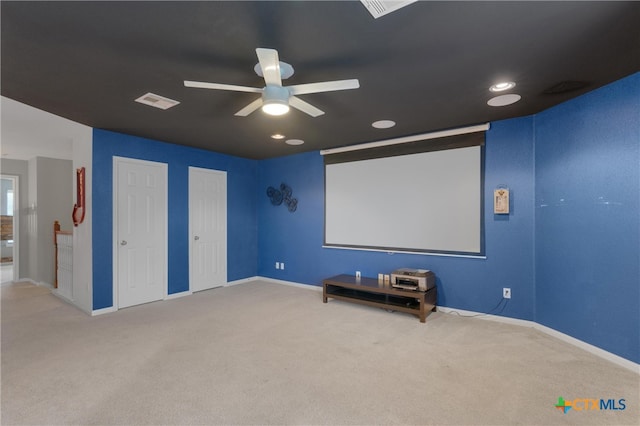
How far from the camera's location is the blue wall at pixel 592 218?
248 cm

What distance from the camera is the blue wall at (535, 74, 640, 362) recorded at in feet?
8.13

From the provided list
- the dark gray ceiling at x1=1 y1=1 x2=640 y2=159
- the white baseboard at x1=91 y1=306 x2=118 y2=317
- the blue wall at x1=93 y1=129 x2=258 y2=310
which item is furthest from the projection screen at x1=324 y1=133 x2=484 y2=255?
the white baseboard at x1=91 y1=306 x2=118 y2=317

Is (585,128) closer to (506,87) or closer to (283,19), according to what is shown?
(506,87)

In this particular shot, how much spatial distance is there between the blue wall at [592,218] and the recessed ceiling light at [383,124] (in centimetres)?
154

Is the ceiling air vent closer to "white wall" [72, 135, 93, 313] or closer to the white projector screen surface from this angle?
the white projector screen surface

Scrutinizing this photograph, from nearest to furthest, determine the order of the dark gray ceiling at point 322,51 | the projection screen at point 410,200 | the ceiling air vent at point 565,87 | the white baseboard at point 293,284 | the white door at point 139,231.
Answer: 1. the dark gray ceiling at point 322,51
2. the ceiling air vent at point 565,87
3. the projection screen at point 410,200
4. the white door at point 139,231
5. the white baseboard at point 293,284

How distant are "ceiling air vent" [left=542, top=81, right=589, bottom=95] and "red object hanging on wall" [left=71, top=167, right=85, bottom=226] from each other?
5.29m

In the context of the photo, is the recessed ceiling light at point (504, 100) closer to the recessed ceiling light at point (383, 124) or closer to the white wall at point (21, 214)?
the recessed ceiling light at point (383, 124)

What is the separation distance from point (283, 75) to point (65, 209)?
581 centimetres

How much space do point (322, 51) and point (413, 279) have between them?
2.73m

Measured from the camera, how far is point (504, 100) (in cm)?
290

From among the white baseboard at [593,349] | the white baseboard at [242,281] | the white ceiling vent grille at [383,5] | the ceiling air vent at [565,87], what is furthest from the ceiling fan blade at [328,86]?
A: the white baseboard at [242,281]

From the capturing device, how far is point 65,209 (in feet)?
18.9

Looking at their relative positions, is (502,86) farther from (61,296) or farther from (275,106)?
(61,296)
